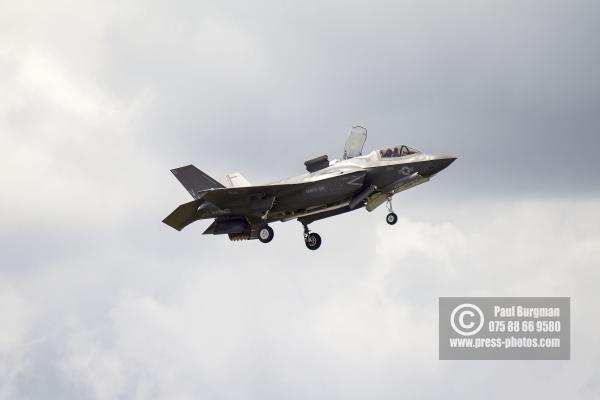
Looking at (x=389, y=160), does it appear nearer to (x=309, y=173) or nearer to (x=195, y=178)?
(x=309, y=173)

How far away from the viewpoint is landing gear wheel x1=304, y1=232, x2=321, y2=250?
92188 millimetres

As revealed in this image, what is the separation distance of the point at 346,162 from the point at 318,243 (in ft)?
16.9

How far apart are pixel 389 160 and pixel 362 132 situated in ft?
9.43

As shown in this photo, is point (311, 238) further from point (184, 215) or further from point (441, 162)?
A: point (441, 162)

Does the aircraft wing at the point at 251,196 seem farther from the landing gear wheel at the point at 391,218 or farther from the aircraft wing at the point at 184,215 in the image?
the landing gear wheel at the point at 391,218

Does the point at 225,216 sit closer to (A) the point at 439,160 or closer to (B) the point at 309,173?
(B) the point at 309,173

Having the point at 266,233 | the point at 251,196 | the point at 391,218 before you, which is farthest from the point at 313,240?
the point at 391,218

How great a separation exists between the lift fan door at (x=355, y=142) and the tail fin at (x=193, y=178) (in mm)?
7347

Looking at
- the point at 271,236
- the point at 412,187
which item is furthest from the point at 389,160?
the point at 271,236

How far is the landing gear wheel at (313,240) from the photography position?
92188 millimetres

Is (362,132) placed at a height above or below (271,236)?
above

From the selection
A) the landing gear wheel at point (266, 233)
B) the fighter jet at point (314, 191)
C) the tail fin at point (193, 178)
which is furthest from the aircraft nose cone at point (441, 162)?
the tail fin at point (193, 178)

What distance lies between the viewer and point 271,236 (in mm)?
90438

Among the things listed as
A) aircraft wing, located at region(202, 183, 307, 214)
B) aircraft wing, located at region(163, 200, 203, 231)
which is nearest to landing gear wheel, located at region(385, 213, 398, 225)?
aircraft wing, located at region(202, 183, 307, 214)
